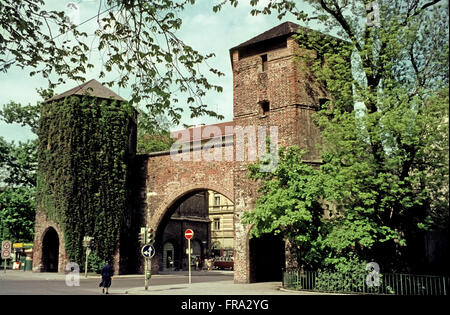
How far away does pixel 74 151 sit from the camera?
28094 millimetres

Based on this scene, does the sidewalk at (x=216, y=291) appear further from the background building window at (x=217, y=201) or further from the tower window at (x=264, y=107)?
the background building window at (x=217, y=201)

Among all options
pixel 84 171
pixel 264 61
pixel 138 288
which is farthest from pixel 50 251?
pixel 264 61

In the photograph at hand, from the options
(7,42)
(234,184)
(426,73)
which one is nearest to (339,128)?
(426,73)

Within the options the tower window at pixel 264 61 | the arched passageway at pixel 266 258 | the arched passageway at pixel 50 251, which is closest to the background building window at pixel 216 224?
the arched passageway at pixel 50 251

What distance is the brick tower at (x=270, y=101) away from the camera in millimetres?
20859

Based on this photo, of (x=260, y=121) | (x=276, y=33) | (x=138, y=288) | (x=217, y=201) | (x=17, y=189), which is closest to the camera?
(x=138, y=288)

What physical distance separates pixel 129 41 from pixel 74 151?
22773 mm

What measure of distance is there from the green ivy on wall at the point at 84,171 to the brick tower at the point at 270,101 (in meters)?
9.67

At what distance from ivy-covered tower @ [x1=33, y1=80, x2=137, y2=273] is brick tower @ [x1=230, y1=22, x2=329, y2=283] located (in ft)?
31.7

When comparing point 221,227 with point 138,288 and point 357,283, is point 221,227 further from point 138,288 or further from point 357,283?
point 357,283

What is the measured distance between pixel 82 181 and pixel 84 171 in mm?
661

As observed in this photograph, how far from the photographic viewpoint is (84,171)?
2809cm

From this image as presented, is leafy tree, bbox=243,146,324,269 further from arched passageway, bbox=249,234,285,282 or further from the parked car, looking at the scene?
the parked car

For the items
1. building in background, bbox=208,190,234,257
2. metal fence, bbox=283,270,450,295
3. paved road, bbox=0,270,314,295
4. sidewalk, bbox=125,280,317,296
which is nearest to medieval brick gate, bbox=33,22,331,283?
paved road, bbox=0,270,314,295
